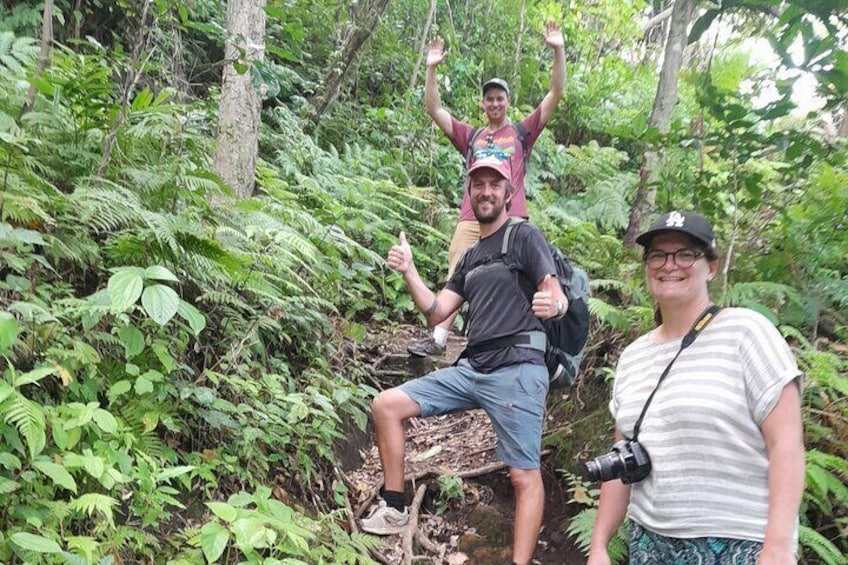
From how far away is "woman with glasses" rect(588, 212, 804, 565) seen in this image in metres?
1.87

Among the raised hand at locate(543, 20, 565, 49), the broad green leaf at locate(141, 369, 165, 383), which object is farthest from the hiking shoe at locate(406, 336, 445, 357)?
the broad green leaf at locate(141, 369, 165, 383)

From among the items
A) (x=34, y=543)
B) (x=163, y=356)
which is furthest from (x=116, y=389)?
(x=34, y=543)

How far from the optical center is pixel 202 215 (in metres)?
4.32

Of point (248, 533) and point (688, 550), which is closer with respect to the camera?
point (688, 550)

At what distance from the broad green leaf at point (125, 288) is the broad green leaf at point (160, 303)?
5 centimetres

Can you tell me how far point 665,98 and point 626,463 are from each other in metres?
5.35

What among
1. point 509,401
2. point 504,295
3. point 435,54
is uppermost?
point 435,54

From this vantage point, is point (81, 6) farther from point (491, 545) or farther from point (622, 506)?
point (622, 506)

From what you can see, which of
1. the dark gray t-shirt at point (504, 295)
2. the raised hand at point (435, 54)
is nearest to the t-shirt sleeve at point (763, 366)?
the dark gray t-shirt at point (504, 295)

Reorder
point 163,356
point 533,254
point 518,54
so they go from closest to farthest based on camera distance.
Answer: point 163,356 → point 533,254 → point 518,54

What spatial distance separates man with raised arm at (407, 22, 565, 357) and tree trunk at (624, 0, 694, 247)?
1.19m

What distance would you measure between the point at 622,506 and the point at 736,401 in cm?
75

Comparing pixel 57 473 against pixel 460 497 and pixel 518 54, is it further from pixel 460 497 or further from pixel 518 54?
pixel 518 54

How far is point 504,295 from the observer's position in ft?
12.7
